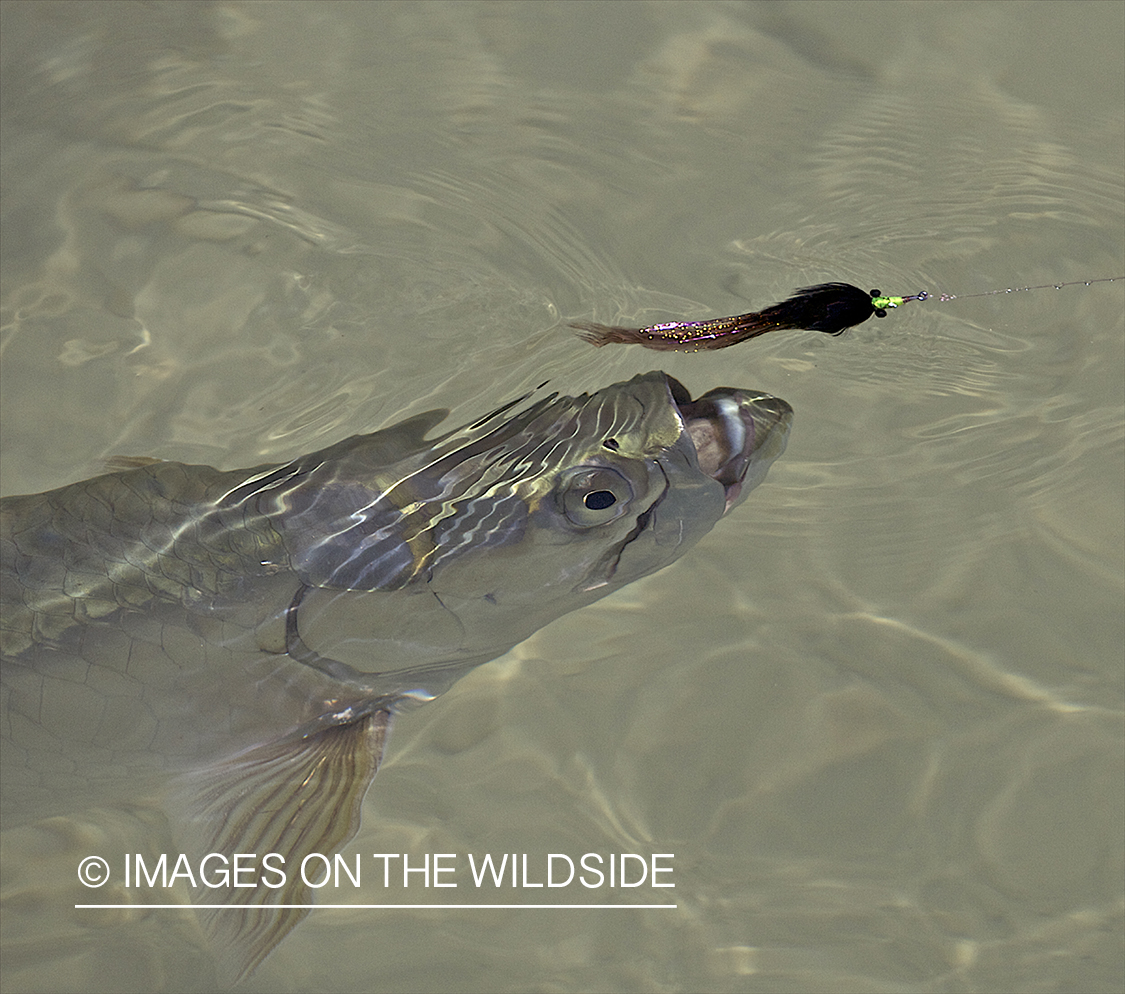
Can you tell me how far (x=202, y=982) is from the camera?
3.65 metres

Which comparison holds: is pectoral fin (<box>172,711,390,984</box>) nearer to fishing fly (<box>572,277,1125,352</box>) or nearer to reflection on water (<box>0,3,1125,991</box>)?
reflection on water (<box>0,3,1125,991</box>)

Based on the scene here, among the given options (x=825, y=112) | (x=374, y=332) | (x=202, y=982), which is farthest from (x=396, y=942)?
(x=825, y=112)

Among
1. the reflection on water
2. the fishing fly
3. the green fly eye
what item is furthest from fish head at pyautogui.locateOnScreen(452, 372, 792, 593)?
the reflection on water

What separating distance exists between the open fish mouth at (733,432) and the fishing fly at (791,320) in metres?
0.78

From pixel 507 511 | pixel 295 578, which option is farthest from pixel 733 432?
pixel 295 578

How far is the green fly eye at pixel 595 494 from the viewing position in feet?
9.39

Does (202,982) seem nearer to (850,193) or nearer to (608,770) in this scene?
(608,770)

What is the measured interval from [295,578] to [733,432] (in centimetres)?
124

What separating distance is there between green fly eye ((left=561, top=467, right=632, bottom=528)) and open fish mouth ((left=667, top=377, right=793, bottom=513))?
23cm

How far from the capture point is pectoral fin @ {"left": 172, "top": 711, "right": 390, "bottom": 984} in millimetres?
3240

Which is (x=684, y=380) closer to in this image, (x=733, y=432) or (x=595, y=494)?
(x=733, y=432)

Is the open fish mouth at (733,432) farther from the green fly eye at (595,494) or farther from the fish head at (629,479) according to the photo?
the green fly eye at (595,494)

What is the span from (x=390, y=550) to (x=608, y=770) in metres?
1.25

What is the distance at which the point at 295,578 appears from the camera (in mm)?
3029
